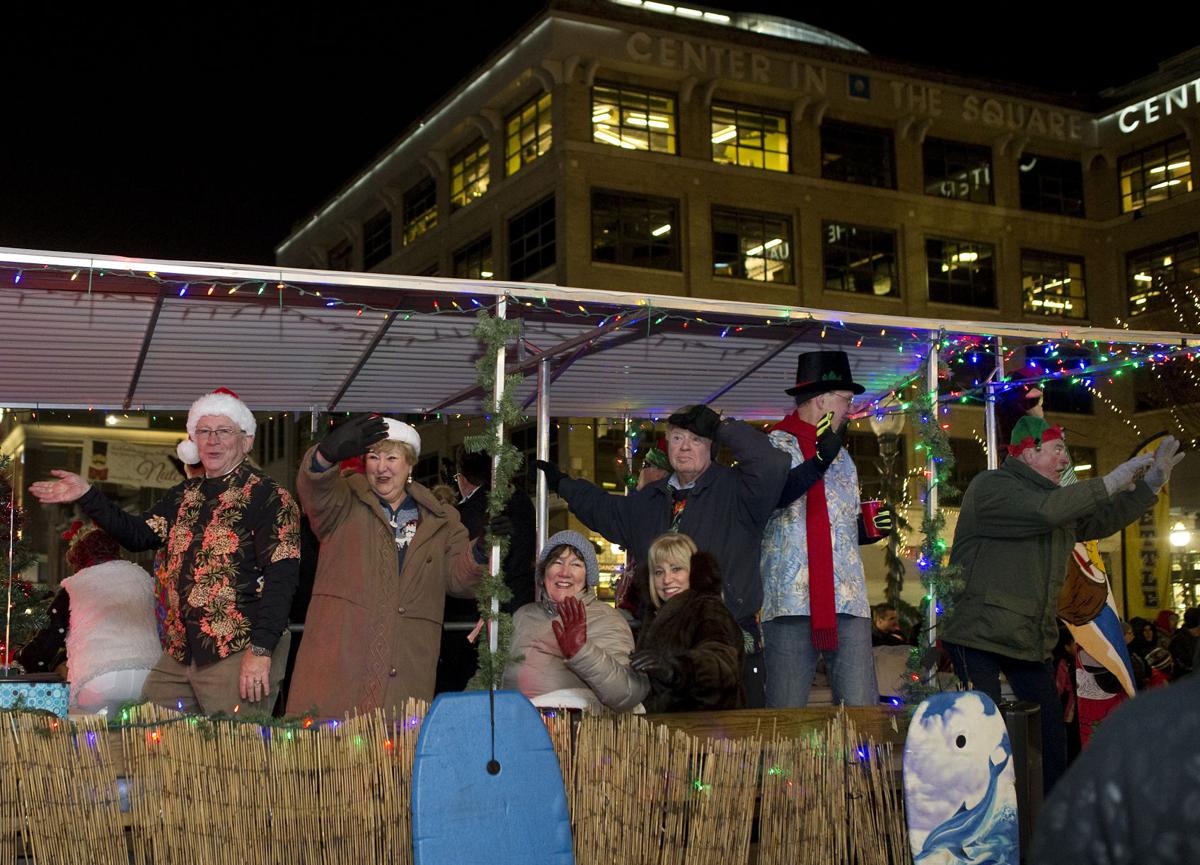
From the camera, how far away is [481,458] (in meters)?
7.30

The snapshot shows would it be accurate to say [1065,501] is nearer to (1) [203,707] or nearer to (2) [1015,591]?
(2) [1015,591]

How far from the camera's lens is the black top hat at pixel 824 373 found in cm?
627

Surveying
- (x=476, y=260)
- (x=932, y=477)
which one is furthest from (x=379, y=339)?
(x=476, y=260)

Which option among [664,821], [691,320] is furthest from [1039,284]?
[664,821]

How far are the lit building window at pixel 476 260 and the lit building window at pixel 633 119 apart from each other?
401 centimetres

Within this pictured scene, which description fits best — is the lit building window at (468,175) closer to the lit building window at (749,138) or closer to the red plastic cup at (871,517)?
the lit building window at (749,138)

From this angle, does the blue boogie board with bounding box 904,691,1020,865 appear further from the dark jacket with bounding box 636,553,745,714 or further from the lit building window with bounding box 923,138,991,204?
the lit building window with bounding box 923,138,991,204

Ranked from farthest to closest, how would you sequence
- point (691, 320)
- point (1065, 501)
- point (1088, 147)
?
point (1088, 147) < point (691, 320) < point (1065, 501)

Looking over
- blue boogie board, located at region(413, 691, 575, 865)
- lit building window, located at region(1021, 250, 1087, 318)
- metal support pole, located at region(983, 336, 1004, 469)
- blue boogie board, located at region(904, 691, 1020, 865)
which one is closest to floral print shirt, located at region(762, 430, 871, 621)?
blue boogie board, located at region(904, 691, 1020, 865)

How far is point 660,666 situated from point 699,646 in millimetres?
419

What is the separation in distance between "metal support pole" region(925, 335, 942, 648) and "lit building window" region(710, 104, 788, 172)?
23052 millimetres

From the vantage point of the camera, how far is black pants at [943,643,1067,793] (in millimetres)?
5715

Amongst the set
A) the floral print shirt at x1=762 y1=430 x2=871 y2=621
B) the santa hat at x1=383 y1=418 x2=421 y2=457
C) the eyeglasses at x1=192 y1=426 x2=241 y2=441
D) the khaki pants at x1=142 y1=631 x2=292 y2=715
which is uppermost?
the santa hat at x1=383 y1=418 x2=421 y2=457

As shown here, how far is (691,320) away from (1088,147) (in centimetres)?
2910
